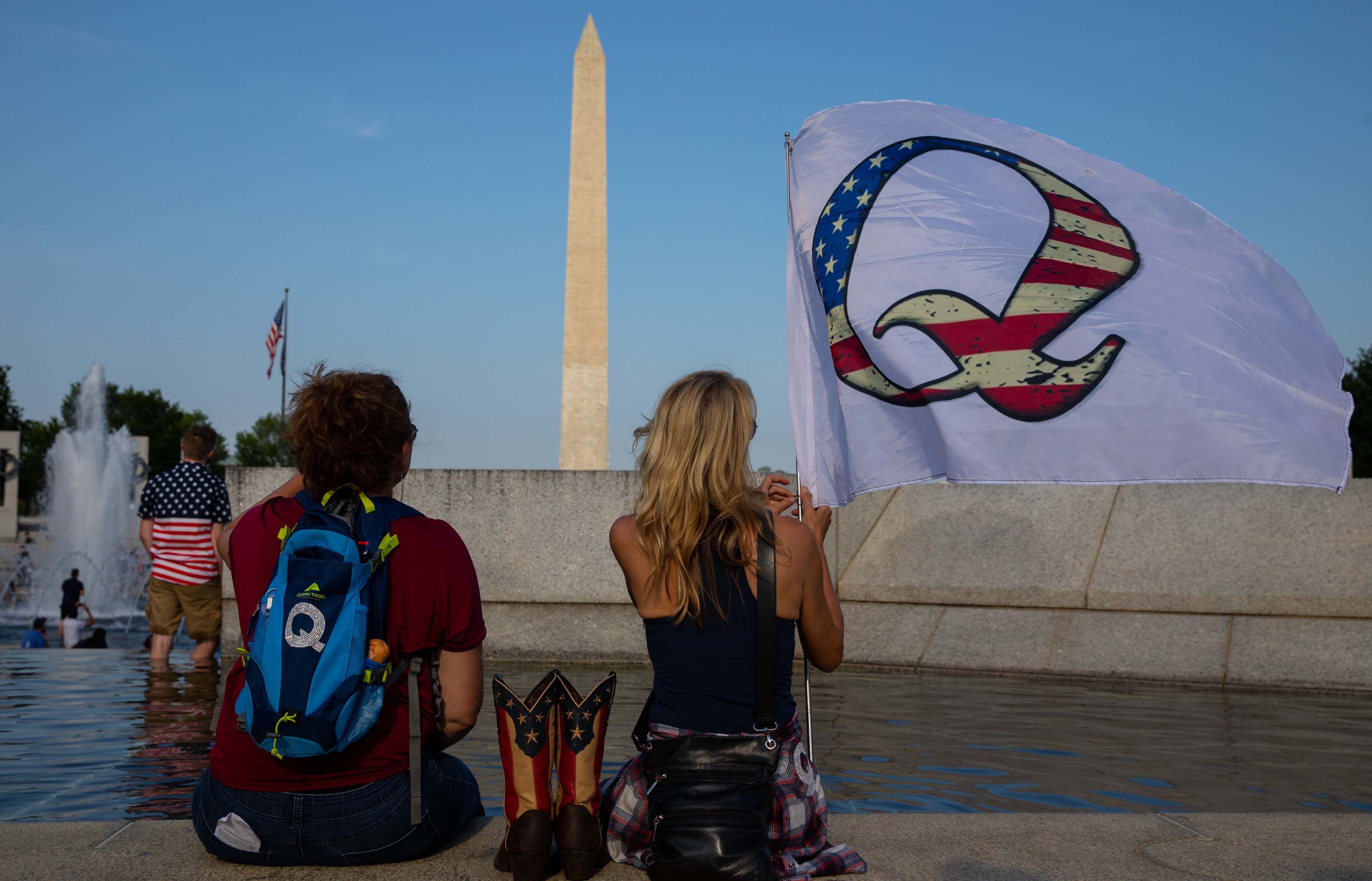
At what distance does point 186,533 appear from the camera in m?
7.98

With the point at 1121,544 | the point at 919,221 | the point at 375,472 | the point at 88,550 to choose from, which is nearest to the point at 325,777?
the point at 375,472

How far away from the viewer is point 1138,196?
14.4 feet

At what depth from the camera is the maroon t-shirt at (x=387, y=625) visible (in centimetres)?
286

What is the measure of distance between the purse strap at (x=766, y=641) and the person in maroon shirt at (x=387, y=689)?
2.37 ft

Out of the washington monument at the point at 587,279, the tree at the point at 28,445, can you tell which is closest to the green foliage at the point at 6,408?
the tree at the point at 28,445

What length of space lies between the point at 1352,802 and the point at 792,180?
11.6ft

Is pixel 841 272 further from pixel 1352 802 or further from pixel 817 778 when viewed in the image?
pixel 1352 802

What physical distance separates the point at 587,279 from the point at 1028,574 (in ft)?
45.3

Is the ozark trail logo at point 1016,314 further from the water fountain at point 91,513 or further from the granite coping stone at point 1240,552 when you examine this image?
the water fountain at point 91,513

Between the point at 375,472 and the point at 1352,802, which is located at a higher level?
the point at 375,472

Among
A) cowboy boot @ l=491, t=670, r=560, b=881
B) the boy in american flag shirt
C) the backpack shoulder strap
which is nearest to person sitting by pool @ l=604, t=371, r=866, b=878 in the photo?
cowboy boot @ l=491, t=670, r=560, b=881

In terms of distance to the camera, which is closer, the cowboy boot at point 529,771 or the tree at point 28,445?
the cowboy boot at point 529,771

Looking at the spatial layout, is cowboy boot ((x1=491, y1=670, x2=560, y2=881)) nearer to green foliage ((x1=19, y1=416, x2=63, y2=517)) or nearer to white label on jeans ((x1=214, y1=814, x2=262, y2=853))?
white label on jeans ((x1=214, y1=814, x2=262, y2=853))

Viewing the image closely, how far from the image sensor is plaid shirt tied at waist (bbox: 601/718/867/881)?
9.89 ft
